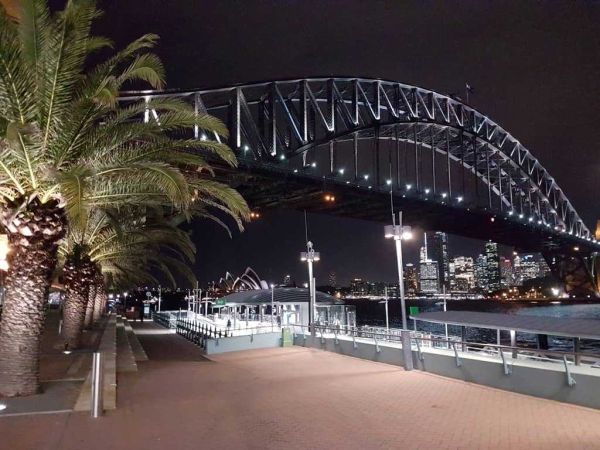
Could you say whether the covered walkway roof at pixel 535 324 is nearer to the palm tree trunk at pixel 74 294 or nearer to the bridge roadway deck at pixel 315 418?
the bridge roadway deck at pixel 315 418

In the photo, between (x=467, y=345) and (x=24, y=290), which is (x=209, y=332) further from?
(x=24, y=290)

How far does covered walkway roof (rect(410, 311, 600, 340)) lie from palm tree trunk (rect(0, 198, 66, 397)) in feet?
33.1

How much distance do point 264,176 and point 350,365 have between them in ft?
103

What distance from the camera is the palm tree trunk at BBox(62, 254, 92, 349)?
63.9 feet

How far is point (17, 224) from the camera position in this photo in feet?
33.6

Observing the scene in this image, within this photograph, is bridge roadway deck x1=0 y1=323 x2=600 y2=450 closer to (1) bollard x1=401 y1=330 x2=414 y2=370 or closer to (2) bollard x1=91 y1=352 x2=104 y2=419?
(2) bollard x1=91 y1=352 x2=104 y2=419

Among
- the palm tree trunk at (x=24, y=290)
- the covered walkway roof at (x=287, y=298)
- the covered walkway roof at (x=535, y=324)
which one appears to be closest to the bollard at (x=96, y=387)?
the palm tree trunk at (x=24, y=290)

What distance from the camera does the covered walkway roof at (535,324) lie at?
11.4 meters

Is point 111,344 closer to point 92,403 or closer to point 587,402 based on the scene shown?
point 92,403

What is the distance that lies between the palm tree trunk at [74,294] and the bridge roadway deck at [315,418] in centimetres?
614

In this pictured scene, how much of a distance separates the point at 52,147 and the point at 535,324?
36.4 ft

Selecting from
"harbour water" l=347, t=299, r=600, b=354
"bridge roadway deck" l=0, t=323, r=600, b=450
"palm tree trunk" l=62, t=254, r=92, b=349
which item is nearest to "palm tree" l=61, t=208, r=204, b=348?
"palm tree trunk" l=62, t=254, r=92, b=349

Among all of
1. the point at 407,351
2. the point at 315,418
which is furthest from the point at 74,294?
the point at 315,418

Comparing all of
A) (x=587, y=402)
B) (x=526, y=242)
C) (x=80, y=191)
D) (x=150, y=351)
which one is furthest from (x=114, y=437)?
(x=526, y=242)
